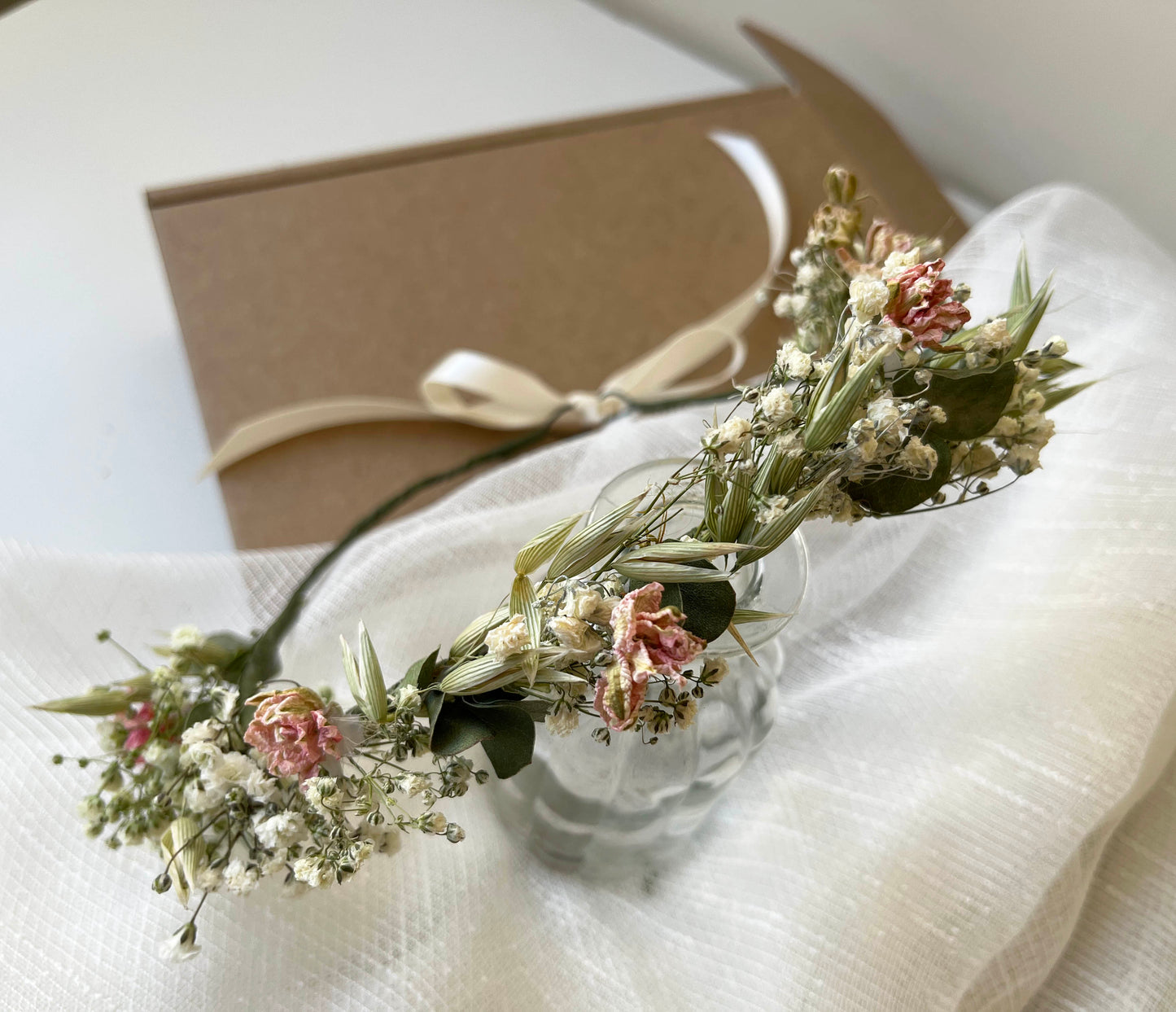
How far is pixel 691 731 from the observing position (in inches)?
14.4

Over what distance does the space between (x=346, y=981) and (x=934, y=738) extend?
24 centimetres

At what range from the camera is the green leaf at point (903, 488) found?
0.30 m

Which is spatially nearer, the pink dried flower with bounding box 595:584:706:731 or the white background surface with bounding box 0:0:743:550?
the pink dried flower with bounding box 595:584:706:731

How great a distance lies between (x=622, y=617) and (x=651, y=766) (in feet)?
0.46

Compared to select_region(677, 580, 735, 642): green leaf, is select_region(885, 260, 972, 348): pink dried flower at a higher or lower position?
higher

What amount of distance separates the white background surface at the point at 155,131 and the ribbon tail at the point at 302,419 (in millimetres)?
66

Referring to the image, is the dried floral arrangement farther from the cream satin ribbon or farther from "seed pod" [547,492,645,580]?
the cream satin ribbon

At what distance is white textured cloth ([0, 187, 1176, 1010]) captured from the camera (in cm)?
35

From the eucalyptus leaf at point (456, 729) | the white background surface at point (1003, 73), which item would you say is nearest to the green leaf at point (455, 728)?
the eucalyptus leaf at point (456, 729)

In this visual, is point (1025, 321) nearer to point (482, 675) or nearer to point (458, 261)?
point (482, 675)

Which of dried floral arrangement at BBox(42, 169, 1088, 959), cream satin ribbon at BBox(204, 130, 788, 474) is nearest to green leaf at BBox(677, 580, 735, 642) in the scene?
dried floral arrangement at BBox(42, 169, 1088, 959)

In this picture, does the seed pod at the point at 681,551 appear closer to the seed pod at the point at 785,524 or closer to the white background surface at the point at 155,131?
the seed pod at the point at 785,524

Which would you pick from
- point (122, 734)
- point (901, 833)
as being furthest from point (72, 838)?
point (901, 833)

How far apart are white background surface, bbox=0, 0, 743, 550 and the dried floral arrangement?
0.29m
